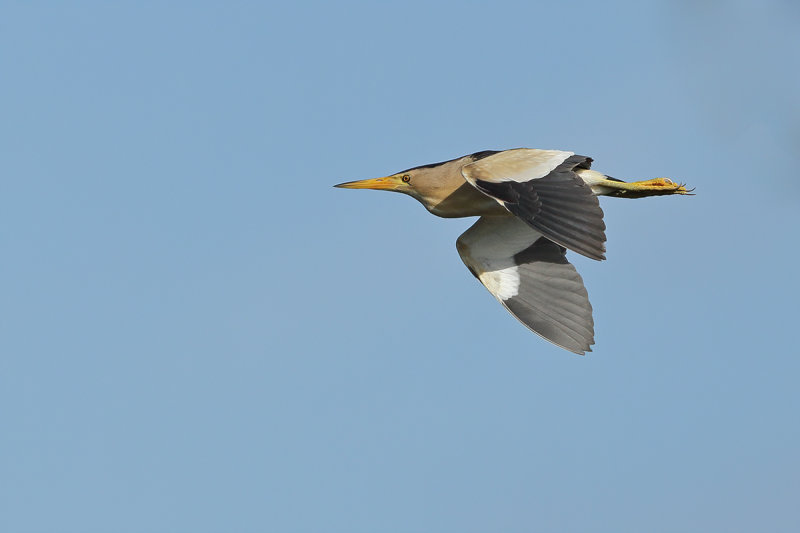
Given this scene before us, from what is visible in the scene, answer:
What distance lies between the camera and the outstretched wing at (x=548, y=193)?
36.6 ft

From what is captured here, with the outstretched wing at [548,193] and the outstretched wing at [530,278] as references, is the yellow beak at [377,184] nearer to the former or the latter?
the outstretched wing at [530,278]

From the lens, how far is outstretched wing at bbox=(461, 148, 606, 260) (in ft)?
36.6

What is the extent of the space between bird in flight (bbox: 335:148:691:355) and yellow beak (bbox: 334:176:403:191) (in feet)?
0.04

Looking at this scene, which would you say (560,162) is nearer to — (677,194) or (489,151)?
(489,151)

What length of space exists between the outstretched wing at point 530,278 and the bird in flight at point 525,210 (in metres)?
0.01

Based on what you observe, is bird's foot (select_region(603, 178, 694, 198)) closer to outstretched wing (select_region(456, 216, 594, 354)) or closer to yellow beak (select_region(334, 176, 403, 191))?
outstretched wing (select_region(456, 216, 594, 354))

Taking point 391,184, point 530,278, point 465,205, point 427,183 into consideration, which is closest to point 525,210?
point 465,205

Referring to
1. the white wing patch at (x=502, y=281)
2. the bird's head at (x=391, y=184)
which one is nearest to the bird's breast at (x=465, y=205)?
the bird's head at (x=391, y=184)

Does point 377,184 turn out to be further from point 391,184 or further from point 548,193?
point 548,193

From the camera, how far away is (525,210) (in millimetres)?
11469

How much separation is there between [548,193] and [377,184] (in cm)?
317

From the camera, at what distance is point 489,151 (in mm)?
13602

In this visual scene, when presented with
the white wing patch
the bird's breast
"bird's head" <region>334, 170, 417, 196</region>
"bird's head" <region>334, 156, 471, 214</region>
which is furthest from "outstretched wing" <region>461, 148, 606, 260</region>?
the white wing patch

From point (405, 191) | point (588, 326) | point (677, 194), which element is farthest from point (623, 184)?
point (405, 191)
